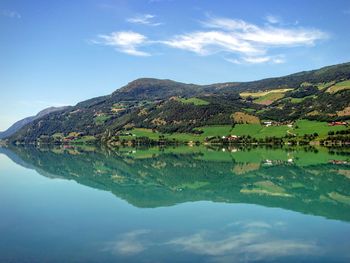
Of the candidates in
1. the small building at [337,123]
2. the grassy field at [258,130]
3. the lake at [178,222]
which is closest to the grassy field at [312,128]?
the grassy field at [258,130]

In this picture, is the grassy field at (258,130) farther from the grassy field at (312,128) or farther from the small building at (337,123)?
the small building at (337,123)

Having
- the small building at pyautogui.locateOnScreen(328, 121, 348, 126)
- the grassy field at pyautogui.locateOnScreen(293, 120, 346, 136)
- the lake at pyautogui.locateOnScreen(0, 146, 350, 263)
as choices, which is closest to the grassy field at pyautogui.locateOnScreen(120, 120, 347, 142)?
the grassy field at pyautogui.locateOnScreen(293, 120, 346, 136)

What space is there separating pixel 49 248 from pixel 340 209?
1827 cm

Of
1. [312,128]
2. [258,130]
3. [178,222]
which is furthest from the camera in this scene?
[258,130]

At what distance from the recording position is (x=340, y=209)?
26.3m

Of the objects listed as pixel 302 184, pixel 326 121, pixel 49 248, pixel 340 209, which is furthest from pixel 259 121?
pixel 49 248

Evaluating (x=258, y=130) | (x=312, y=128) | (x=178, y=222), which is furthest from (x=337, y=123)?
(x=178, y=222)

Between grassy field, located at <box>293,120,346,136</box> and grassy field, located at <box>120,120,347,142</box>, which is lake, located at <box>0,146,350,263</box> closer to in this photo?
grassy field, located at <box>293,120,346,136</box>

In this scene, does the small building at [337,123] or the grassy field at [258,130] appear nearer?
the grassy field at [258,130]

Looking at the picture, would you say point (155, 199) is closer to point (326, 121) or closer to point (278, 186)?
point (278, 186)

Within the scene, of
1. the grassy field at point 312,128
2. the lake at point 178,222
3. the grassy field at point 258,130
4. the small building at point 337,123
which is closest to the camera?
the lake at point 178,222

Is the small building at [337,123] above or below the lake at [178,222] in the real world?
above

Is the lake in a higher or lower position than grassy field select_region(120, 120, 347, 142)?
lower

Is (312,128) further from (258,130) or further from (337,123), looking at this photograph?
(258,130)
